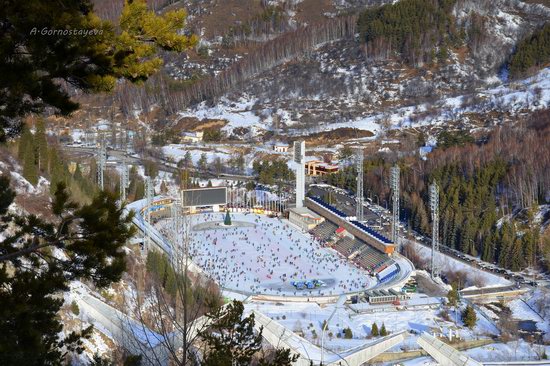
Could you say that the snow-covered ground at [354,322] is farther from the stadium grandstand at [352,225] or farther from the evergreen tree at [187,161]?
the evergreen tree at [187,161]

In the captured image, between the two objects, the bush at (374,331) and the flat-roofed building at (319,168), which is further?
the flat-roofed building at (319,168)

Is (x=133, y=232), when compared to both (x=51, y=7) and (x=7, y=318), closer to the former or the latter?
(x=7, y=318)

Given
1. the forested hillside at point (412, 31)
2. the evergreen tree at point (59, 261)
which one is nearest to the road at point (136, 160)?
the forested hillside at point (412, 31)

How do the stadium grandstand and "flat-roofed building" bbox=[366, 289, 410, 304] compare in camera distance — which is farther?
the stadium grandstand

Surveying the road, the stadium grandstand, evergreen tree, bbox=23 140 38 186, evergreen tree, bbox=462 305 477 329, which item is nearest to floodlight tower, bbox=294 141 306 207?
the stadium grandstand

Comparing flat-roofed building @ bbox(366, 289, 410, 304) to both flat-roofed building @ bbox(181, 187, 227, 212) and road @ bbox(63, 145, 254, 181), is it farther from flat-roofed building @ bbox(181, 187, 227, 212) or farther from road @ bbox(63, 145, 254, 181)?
road @ bbox(63, 145, 254, 181)

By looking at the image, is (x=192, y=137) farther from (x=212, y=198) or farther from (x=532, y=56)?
(x=532, y=56)

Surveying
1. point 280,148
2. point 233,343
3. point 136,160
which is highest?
point 233,343

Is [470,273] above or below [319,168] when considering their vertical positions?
below

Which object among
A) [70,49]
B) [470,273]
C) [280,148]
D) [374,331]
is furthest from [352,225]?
[70,49]
